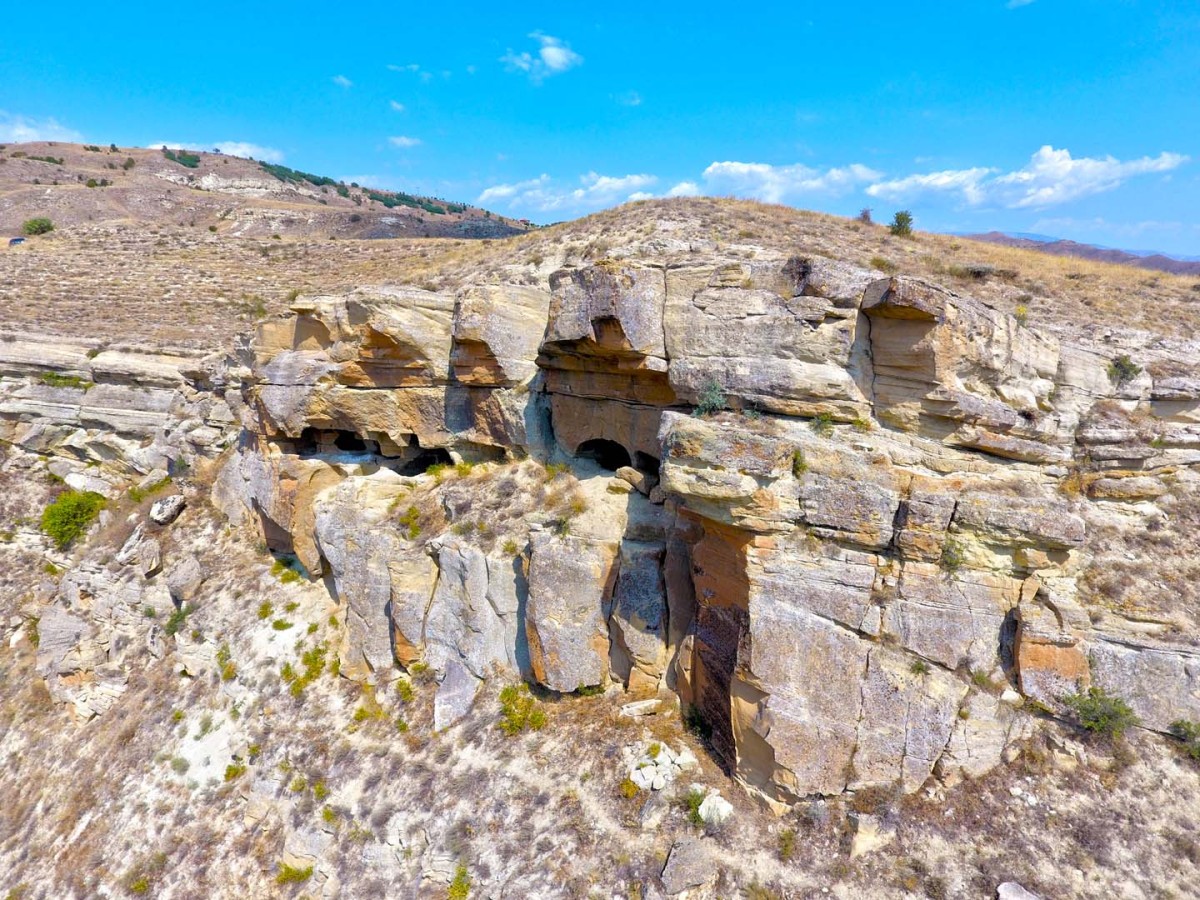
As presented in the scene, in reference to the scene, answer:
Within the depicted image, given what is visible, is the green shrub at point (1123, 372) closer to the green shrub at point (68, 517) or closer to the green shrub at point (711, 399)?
the green shrub at point (711, 399)

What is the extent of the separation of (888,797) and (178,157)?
117326mm

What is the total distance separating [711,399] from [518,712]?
25.1 feet

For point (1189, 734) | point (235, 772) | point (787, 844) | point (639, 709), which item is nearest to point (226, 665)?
point (235, 772)

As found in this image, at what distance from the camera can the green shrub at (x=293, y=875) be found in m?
10.8

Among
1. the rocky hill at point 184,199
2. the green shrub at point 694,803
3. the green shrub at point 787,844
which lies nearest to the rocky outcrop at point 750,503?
the green shrub at point 787,844

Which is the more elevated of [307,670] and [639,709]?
[639,709]

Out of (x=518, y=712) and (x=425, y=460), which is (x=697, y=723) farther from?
(x=425, y=460)

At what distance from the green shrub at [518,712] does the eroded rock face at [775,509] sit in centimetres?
67

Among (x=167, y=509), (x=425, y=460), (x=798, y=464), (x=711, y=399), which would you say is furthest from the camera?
(x=167, y=509)

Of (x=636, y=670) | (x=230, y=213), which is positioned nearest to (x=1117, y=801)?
(x=636, y=670)

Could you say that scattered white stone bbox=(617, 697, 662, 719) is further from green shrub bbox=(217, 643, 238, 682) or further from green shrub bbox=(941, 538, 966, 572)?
green shrub bbox=(217, 643, 238, 682)

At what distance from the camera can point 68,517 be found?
19641mm

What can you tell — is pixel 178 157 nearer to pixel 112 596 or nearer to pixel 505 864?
pixel 112 596

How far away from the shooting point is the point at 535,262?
2231cm
